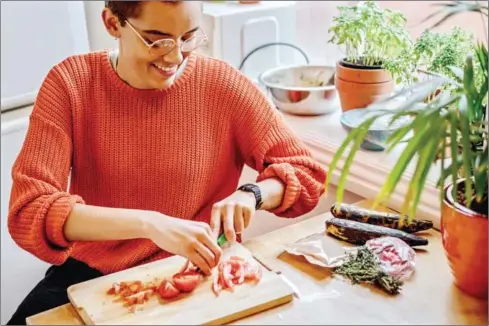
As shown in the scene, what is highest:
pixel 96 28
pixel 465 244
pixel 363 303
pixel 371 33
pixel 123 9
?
pixel 123 9

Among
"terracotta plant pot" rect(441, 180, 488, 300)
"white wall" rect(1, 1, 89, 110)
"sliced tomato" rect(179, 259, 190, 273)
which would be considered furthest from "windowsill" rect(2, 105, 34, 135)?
"terracotta plant pot" rect(441, 180, 488, 300)

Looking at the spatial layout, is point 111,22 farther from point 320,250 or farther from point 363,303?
point 363,303

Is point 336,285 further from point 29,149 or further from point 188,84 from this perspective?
point 29,149

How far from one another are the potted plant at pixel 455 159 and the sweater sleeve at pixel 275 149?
31 centimetres

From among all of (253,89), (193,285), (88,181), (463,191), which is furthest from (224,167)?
Result: (463,191)

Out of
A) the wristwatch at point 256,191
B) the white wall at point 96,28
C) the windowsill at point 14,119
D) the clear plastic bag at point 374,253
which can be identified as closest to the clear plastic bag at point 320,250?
the clear plastic bag at point 374,253

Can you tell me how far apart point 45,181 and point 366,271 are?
2.03ft

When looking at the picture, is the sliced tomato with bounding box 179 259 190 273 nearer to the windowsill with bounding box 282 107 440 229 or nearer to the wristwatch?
the wristwatch

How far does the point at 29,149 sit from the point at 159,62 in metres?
0.30

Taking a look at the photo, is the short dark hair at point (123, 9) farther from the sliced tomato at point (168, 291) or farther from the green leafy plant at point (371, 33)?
the green leafy plant at point (371, 33)

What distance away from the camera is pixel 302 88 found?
1866 millimetres

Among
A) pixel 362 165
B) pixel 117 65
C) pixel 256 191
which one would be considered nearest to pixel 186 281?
pixel 256 191

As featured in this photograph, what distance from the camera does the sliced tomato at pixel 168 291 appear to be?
1.13 meters

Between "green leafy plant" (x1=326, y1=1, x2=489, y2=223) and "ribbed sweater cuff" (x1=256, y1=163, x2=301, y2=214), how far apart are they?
337 mm
